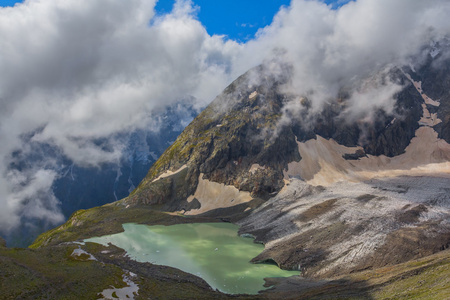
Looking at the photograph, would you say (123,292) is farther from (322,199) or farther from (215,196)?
(215,196)

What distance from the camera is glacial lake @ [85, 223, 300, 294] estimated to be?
7489 cm

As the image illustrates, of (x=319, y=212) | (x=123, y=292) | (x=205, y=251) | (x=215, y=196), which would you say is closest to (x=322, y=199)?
(x=319, y=212)

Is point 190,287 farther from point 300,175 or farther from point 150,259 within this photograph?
point 300,175

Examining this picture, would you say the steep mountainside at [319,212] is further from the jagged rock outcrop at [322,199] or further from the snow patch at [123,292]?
the snow patch at [123,292]

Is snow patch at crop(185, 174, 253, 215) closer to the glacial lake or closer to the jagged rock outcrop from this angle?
the jagged rock outcrop

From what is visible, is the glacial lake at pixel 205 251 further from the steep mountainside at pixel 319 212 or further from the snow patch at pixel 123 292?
the snow patch at pixel 123 292

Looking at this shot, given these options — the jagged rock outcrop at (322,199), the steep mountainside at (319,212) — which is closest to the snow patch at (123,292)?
the steep mountainside at (319,212)

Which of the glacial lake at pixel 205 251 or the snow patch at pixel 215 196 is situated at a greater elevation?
the snow patch at pixel 215 196

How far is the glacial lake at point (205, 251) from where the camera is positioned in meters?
74.9

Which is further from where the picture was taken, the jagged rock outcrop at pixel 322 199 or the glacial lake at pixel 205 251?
the jagged rock outcrop at pixel 322 199

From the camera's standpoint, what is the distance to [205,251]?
3878 inches

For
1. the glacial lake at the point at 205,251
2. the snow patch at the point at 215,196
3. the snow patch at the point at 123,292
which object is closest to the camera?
the snow patch at the point at 123,292

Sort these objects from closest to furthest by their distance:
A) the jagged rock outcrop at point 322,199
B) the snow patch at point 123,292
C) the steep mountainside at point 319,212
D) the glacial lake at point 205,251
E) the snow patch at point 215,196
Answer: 1. the snow patch at point 123,292
2. the steep mountainside at point 319,212
3. the glacial lake at point 205,251
4. the jagged rock outcrop at point 322,199
5. the snow patch at point 215,196

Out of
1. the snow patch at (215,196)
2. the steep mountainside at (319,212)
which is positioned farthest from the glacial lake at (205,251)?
the snow patch at (215,196)
